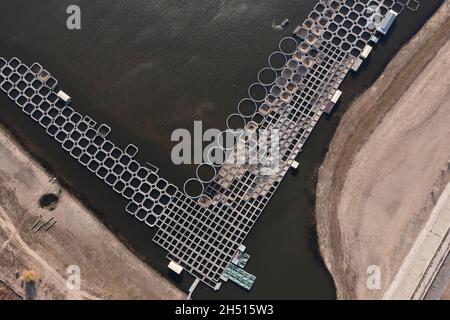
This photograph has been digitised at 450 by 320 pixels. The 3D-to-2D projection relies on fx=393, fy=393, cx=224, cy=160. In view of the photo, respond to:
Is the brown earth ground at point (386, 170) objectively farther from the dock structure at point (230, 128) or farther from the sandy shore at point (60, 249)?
the sandy shore at point (60, 249)

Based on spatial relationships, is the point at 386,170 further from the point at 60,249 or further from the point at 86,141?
the point at 60,249

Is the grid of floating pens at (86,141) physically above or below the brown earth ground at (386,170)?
below

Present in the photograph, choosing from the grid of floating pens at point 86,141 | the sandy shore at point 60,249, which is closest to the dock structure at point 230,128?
the grid of floating pens at point 86,141

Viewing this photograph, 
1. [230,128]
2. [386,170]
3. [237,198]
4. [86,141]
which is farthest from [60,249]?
[386,170]

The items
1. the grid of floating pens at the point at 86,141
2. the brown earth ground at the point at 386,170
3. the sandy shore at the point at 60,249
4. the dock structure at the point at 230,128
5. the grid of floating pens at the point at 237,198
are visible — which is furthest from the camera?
the grid of floating pens at the point at 86,141

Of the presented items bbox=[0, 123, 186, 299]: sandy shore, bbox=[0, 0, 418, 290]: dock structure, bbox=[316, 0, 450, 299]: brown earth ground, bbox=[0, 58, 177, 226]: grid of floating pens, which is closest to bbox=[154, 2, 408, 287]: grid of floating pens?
bbox=[0, 0, 418, 290]: dock structure

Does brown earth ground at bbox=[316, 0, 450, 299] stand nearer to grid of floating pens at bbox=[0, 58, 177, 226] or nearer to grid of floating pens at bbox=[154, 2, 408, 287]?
grid of floating pens at bbox=[154, 2, 408, 287]
